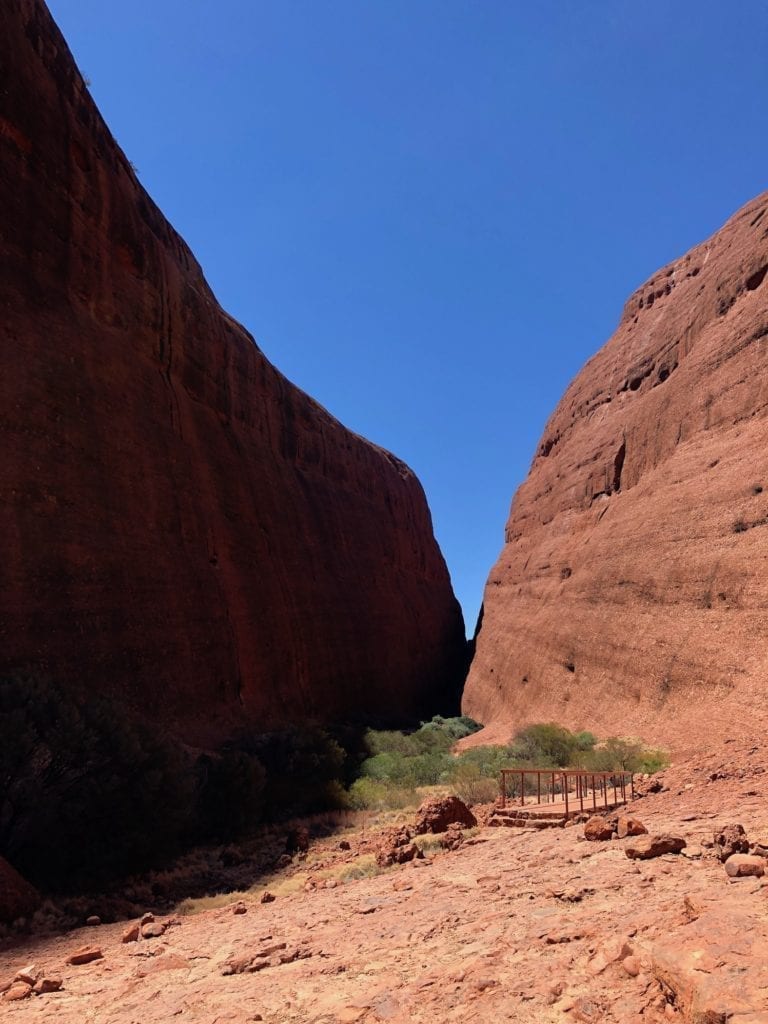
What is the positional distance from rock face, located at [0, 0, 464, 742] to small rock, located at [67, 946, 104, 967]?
6.99 m

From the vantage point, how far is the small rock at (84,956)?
200 inches

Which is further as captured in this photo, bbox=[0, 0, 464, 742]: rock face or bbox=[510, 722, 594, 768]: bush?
bbox=[510, 722, 594, 768]: bush

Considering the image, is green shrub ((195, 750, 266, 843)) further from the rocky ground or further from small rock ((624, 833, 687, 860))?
small rock ((624, 833, 687, 860))

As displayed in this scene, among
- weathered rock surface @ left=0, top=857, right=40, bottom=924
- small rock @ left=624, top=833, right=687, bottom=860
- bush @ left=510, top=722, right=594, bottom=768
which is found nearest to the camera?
small rock @ left=624, top=833, right=687, bottom=860

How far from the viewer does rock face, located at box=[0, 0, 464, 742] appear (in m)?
12.8

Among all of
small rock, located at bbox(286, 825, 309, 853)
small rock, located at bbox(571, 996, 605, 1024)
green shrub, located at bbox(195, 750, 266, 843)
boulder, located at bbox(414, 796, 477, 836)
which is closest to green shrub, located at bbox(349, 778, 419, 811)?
green shrub, located at bbox(195, 750, 266, 843)

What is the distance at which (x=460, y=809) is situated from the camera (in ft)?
29.5

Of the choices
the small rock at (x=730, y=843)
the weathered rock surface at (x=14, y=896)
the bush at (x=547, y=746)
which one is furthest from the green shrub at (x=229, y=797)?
the small rock at (x=730, y=843)

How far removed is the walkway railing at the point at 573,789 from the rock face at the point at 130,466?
24.6 feet

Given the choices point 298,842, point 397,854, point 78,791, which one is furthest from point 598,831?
point 78,791

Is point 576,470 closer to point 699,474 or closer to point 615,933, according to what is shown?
point 699,474

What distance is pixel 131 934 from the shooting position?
5.81 m

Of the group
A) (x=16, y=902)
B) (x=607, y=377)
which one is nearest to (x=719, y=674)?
(x=16, y=902)

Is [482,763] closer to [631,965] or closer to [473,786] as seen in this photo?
[473,786]
